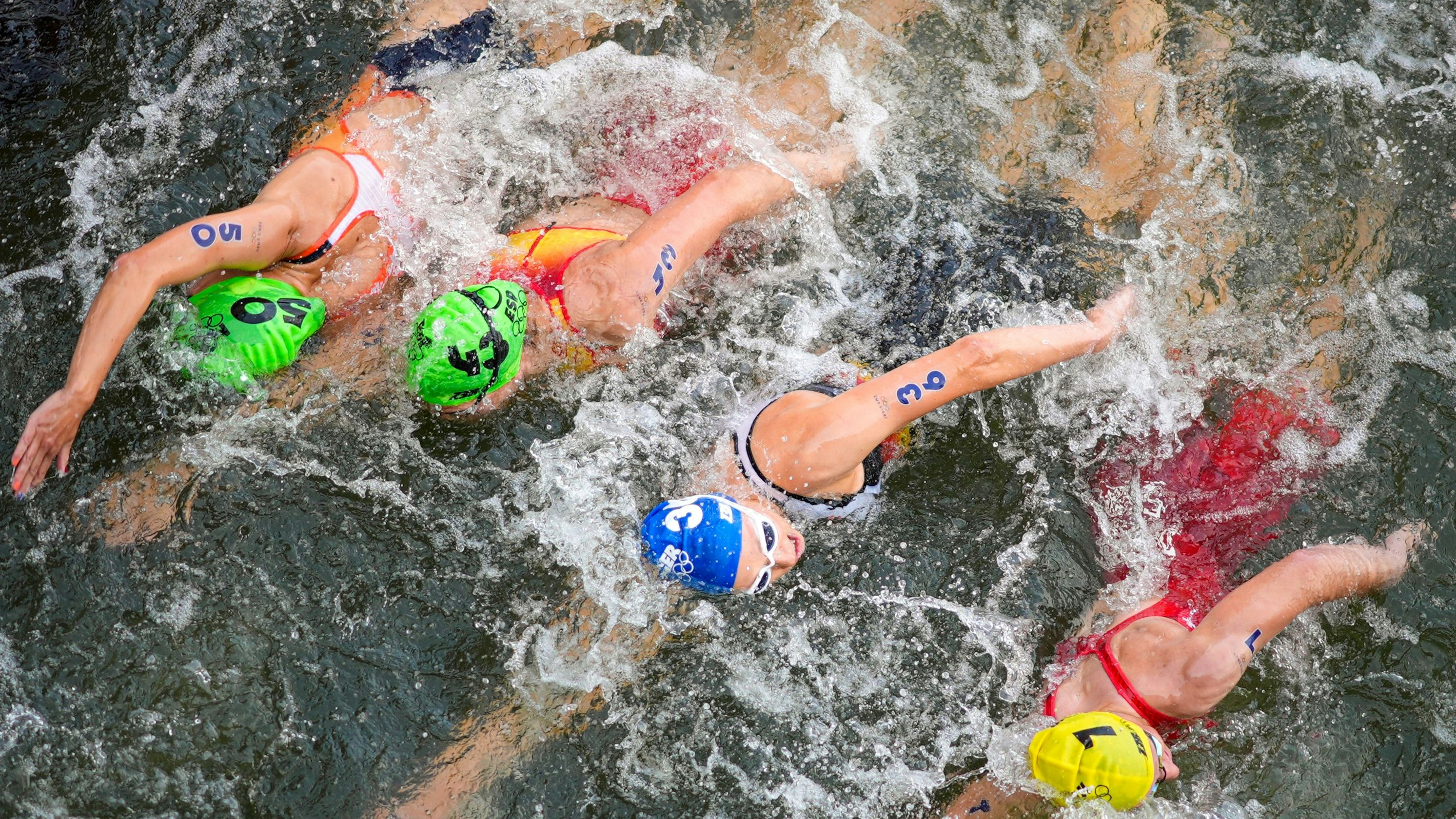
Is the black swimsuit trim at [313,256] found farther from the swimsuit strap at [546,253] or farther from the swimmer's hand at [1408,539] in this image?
the swimmer's hand at [1408,539]

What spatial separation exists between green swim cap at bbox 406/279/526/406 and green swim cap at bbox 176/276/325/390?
550 mm

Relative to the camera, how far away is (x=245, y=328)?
407cm

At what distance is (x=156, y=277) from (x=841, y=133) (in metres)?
3.46

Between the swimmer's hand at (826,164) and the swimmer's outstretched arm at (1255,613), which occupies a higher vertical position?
the swimmer's hand at (826,164)

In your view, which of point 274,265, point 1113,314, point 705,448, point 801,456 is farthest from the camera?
point 705,448

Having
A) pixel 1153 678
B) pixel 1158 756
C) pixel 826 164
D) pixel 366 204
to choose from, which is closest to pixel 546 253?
pixel 366 204

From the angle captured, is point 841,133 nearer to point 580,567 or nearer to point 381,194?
point 381,194

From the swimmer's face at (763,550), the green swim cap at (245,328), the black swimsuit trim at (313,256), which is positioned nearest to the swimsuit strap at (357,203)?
the black swimsuit trim at (313,256)

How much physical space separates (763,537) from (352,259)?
7.91 feet

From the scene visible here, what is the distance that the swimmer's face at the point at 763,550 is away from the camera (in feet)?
12.3

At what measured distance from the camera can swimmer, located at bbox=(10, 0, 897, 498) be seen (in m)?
3.84

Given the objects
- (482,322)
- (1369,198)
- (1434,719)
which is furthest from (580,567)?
(1369,198)

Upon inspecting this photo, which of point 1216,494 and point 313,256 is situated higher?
point 313,256

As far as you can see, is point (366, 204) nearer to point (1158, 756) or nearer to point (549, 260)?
point (549, 260)
